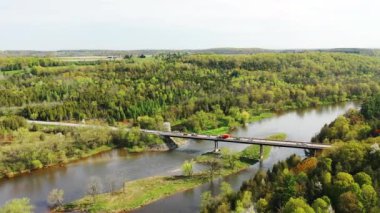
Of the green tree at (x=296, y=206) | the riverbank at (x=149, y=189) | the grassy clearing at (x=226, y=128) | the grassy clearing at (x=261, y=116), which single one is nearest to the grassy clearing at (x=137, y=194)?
the riverbank at (x=149, y=189)

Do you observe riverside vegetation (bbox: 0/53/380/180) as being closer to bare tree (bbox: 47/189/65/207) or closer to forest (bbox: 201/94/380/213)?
bare tree (bbox: 47/189/65/207)

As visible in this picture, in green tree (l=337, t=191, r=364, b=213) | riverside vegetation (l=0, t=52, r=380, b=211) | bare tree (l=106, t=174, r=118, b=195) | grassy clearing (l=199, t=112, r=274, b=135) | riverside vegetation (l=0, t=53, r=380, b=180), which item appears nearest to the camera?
green tree (l=337, t=191, r=364, b=213)

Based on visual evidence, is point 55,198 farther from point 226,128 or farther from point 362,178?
point 226,128

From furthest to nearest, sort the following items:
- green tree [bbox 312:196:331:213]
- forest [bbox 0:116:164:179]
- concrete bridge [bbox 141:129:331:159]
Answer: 1. forest [bbox 0:116:164:179]
2. concrete bridge [bbox 141:129:331:159]
3. green tree [bbox 312:196:331:213]

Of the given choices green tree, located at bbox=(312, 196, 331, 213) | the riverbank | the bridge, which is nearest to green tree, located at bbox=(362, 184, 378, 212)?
green tree, located at bbox=(312, 196, 331, 213)

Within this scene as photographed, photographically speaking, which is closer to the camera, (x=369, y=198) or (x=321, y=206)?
(x=321, y=206)

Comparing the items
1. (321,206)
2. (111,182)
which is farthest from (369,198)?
(111,182)
